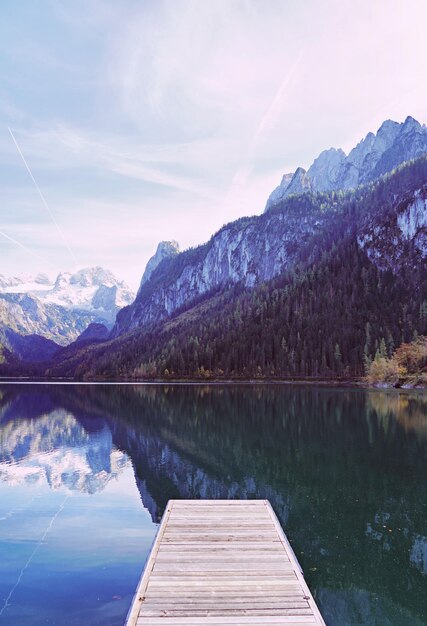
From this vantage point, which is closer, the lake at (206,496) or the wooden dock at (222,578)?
the wooden dock at (222,578)

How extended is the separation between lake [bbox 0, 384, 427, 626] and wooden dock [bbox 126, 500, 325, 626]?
266 centimetres

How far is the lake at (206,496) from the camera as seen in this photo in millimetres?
18438

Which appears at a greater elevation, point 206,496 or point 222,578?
point 222,578

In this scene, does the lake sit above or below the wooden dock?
below

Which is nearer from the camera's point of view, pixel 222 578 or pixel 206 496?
pixel 222 578

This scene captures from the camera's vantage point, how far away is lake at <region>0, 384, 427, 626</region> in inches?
726

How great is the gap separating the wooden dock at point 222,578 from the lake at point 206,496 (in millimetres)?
2657

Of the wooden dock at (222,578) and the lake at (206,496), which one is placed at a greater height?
the wooden dock at (222,578)

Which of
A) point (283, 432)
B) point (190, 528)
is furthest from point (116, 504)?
point (283, 432)

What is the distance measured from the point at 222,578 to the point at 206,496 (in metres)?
17.7

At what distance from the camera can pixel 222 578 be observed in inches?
602

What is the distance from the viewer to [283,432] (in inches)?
2414

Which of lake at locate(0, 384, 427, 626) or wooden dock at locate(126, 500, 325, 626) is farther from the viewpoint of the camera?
lake at locate(0, 384, 427, 626)

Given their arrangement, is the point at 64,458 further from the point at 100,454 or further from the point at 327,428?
the point at 327,428
